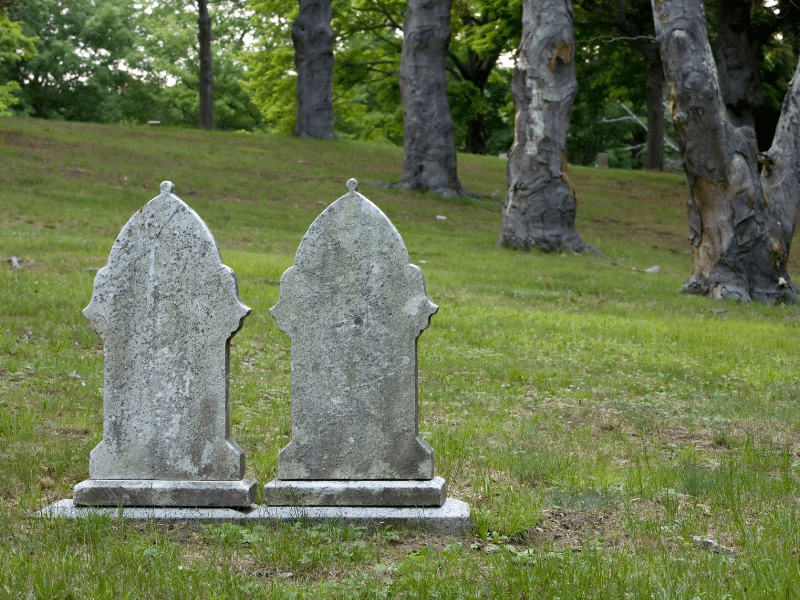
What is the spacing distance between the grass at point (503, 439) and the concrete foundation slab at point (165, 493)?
183 mm

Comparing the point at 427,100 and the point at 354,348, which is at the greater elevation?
the point at 427,100

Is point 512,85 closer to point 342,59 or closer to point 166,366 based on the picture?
point 166,366

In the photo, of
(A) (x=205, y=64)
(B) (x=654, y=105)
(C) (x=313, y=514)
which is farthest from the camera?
(B) (x=654, y=105)

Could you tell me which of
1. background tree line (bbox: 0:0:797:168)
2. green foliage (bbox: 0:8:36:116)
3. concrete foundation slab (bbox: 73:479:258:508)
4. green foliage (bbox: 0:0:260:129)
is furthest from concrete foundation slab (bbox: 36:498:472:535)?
green foliage (bbox: 0:0:260:129)

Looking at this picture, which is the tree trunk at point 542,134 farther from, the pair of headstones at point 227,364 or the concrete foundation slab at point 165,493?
the concrete foundation slab at point 165,493

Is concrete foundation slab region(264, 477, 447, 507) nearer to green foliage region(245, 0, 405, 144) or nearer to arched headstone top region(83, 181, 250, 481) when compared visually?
arched headstone top region(83, 181, 250, 481)

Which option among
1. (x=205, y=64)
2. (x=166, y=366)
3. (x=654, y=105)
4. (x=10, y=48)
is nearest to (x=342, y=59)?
(x=205, y=64)

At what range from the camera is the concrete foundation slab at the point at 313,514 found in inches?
180

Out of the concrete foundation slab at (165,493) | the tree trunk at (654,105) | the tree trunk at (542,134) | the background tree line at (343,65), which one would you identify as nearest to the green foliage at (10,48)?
the background tree line at (343,65)

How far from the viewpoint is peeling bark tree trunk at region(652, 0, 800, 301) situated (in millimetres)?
13789

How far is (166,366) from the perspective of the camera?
15.8ft

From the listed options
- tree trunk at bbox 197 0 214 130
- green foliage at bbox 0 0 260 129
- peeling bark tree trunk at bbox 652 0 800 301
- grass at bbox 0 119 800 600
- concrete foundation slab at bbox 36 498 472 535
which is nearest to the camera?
grass at bbox 0 119 800 600

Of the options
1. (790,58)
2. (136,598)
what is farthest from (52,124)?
(136,598)

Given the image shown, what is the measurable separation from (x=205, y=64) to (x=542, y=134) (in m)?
20.4
